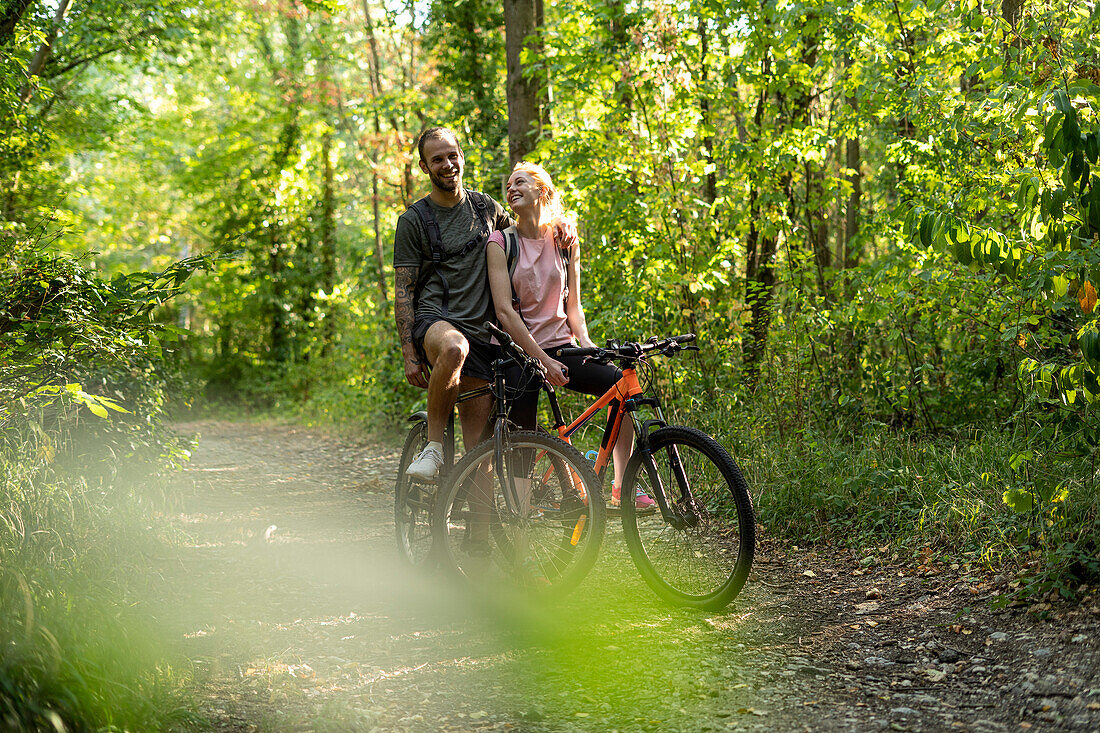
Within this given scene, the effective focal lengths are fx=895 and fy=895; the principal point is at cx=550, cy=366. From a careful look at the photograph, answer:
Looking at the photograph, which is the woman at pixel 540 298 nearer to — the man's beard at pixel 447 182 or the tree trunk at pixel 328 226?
the man's beard at pixel 447 182

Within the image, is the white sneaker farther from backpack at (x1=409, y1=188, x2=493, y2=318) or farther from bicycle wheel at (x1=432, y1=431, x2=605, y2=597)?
backpack at (x1=409, y1=188, x2=493, y2=318)

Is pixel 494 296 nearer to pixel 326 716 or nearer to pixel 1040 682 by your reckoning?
pixel 326 716

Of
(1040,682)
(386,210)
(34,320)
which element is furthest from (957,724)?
(386,210)

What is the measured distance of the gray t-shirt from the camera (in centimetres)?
446

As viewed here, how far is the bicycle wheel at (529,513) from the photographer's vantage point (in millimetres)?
4121

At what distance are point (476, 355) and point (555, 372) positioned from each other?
1.66 ft

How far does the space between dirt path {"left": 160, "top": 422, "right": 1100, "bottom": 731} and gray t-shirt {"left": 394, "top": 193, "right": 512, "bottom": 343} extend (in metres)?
1.42

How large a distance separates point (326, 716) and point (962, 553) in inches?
123

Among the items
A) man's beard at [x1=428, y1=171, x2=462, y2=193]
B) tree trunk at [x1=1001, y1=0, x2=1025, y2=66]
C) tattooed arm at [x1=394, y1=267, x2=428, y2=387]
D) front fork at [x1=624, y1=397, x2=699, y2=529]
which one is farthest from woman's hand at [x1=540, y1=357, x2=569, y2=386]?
tree trunk at [x1=1001, y1=0, x2=1025, y2=66]

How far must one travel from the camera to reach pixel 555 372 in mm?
4234

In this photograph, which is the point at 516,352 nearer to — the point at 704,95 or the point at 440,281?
the point at 440,281

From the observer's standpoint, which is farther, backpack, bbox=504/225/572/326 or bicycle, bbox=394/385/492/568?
bicycle, bbox=394/385/492/568

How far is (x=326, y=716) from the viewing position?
3037 mm

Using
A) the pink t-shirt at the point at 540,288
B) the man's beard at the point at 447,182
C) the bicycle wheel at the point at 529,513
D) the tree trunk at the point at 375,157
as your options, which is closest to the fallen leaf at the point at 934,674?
the bicycle wheel at the point at 529,513
